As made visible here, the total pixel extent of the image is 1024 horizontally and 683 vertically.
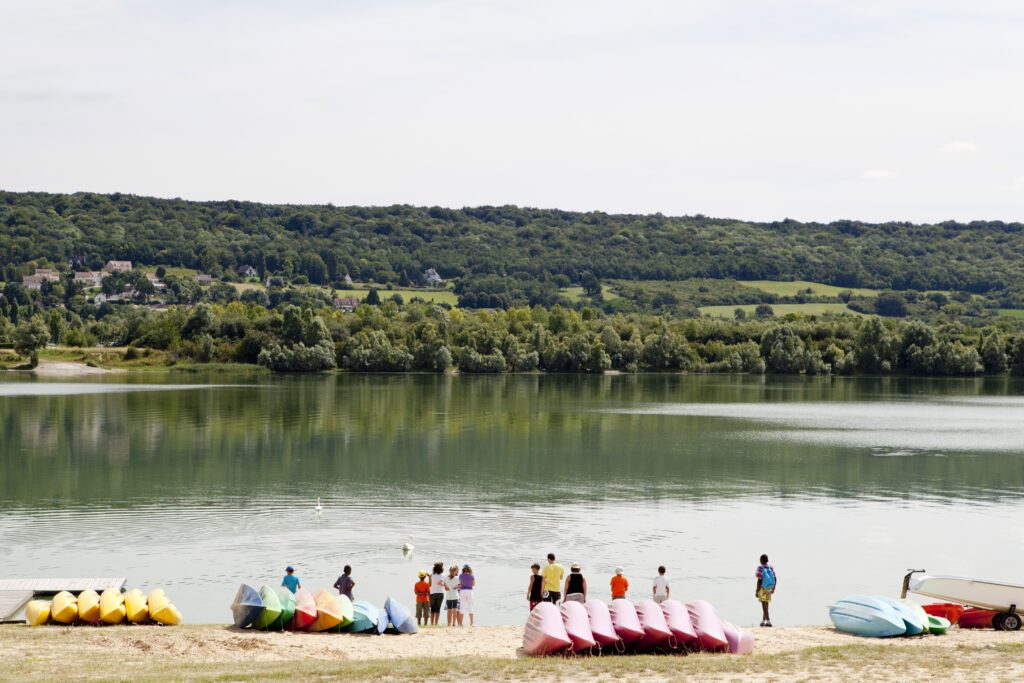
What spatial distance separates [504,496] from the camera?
146 ft

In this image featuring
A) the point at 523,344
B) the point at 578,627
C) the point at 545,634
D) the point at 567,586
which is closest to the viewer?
the point at 545,634

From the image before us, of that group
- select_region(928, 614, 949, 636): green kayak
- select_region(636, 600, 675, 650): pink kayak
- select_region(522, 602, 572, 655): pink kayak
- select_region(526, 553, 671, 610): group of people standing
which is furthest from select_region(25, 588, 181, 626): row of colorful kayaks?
select_region(928, 614, 949, 636): green kayak

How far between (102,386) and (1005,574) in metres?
100.0

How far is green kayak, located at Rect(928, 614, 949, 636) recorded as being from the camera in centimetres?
2375

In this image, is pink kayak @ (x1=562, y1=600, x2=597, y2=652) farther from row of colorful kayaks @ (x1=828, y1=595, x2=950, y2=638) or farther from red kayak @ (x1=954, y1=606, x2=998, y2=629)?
red kayak @ (x1=954, y1=606, x2=998, y2=629)

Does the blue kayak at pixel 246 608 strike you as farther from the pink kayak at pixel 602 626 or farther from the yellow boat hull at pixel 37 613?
the pink kayak at pixel 602 626

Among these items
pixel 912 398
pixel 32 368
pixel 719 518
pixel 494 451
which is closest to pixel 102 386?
pixel 32 368

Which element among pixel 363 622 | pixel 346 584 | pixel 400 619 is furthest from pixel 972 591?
pixel 346 584

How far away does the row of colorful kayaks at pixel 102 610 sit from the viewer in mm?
23406

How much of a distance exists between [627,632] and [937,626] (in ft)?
22.7

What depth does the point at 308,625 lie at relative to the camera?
23328 mm

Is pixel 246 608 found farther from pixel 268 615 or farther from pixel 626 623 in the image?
pixel 626 623

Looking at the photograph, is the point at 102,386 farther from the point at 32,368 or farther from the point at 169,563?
the point at 169,563

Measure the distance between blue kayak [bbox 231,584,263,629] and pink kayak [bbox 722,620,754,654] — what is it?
352 inches
